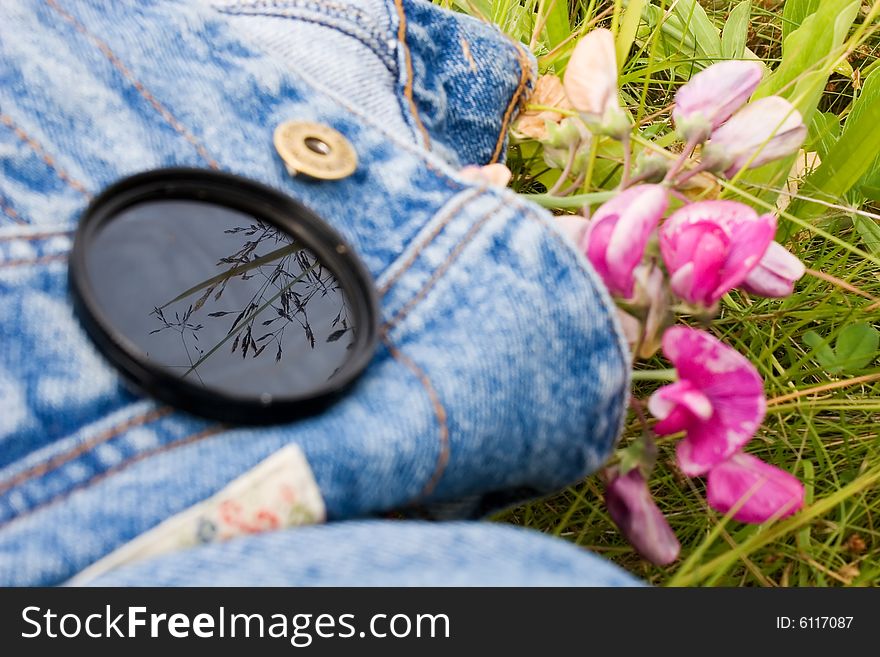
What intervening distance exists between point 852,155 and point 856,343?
0.19m

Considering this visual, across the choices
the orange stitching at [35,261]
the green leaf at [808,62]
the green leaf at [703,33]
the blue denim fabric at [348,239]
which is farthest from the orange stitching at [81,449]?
the green leaf at [703,33]

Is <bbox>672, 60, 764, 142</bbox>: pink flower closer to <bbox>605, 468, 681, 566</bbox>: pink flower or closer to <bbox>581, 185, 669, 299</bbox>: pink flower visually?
<bbox>581, 185, 669, 299</bbox>: pink flower

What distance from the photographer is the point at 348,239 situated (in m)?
0.62

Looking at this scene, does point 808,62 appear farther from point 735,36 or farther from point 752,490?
point 752,490

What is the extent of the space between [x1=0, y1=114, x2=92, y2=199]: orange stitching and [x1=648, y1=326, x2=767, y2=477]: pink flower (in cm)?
38

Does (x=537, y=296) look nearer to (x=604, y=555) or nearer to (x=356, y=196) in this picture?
(x=356, y=196)

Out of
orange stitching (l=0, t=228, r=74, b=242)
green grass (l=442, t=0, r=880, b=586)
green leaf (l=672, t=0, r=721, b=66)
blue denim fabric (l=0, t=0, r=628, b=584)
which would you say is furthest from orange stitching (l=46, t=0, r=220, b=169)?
green leaf (l=672, t=0, r=721, b=66)

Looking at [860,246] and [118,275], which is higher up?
[118,275]

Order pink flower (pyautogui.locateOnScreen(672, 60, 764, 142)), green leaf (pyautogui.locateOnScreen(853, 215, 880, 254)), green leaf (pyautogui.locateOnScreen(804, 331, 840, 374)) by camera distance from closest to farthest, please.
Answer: pink flower (pyautogui.locateOnScreen(672, 60, 764, 142)) < green leaf (pyautogui.locateOnScreen(804, 331, 840, 374)) < green leaf (pyautogui.locateOnScreen(853, 215, 880, 254))

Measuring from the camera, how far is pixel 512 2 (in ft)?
3.51

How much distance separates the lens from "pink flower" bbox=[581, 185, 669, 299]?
618mm

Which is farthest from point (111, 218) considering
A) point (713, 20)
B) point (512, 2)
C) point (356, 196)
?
point (713, 20)

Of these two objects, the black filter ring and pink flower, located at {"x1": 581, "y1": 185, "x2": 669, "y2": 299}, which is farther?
pink flower, located at {"x1": 581, "y1": 185, "x2": 669, "y2": 299}
